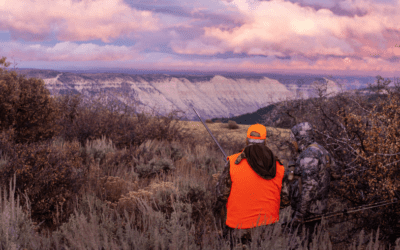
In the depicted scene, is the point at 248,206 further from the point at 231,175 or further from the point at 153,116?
the point at 153,116

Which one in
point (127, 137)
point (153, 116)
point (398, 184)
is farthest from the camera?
point (153, 116)

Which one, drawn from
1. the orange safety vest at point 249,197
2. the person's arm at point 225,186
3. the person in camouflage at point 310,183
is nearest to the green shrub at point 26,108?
the person's arm at point 225,186

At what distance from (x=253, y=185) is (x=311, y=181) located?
106 centimetres

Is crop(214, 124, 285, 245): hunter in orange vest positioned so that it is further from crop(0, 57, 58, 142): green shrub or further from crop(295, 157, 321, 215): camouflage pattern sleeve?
crop(0, 57, 58, 142): green shrub

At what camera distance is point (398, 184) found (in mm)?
3779

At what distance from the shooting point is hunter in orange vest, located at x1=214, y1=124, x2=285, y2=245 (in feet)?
9.87

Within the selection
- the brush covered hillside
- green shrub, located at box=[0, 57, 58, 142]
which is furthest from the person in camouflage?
green shrub, located at box=[0, 57, 58, 142]

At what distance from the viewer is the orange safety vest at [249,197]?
3.01 m

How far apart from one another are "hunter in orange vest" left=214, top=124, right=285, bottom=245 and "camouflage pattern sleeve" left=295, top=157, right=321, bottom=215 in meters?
0.71

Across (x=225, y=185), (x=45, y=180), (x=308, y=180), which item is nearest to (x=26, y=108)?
(x=45, y=180)

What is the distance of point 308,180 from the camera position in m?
3.63

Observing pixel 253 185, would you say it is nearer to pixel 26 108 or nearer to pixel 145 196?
pixel 145 196

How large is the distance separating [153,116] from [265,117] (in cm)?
511

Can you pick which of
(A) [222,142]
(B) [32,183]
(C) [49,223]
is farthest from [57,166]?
(A) [222,142]
